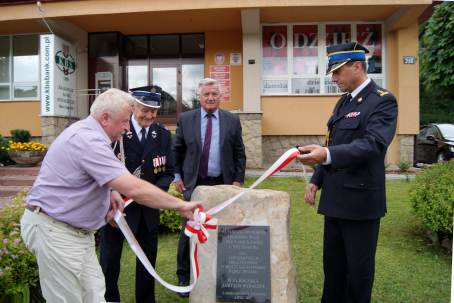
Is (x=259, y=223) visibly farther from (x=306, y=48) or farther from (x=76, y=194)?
(x=306, y=48)

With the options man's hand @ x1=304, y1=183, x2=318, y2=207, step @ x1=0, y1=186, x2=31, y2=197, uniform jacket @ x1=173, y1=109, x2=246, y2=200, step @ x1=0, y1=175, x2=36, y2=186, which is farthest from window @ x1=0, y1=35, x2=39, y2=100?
man's hand @ x1=304, y1=183, x2=318, y2=207

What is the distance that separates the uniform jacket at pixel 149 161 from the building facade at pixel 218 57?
679cm

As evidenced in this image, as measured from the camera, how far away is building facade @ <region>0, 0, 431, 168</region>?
1052cm

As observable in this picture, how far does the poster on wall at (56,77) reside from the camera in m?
10.7

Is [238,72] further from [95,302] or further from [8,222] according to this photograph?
[95,302]

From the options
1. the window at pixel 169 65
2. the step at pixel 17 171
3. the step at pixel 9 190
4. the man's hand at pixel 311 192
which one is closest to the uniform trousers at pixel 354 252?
the man's hand at pixel 311 192

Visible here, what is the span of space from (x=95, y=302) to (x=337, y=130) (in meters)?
2.02

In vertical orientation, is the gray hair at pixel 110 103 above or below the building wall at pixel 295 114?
below

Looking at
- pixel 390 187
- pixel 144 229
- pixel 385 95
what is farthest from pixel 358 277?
pixel 390 187

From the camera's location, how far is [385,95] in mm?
2920

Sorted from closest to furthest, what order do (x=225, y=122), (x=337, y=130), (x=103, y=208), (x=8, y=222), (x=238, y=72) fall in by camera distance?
(x=103, y=208) < (x=337, y=130) < (x=8, y=222) < (x=225, y=122) < (x=238, y=72)

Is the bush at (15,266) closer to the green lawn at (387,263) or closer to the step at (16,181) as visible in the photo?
the green lawn at (387,263)

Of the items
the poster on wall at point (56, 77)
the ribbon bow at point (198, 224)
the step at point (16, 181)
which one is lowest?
the step at point (16, 181)

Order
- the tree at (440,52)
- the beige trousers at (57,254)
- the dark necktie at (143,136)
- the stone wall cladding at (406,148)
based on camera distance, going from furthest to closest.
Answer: the stone wall cladding at (406,148)
the tree at (440,52)
the dark necktie at (143,136)
the beige trousers at (57,254)
